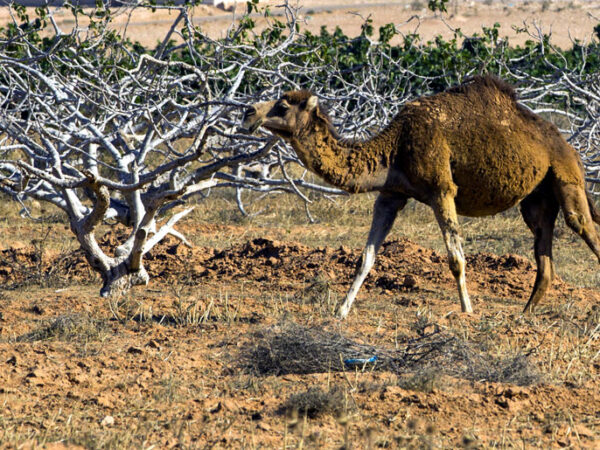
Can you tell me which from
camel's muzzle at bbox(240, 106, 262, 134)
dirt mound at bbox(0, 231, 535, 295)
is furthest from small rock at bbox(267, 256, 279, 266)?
camel's muzzle at bbox(240, 106, 262, 134)

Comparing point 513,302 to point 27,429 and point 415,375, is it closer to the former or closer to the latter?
point 415,375

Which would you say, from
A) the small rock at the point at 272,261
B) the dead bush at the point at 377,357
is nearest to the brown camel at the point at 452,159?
the dead bush at the point at 377,357

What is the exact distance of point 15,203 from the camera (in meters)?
16.2

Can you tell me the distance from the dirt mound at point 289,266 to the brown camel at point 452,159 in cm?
164

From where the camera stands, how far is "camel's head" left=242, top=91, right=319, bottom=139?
310 inches

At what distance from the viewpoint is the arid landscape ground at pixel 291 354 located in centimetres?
559

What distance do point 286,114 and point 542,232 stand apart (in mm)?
2987

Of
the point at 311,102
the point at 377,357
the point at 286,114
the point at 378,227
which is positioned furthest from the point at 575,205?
the point at 377,357

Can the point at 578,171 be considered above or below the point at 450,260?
above

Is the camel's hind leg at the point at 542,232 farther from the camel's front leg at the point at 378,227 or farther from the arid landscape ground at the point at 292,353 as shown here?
the camel's front leg at the point at 378,227

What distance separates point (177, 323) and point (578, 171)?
13.0 ft

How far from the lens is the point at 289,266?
37.1 feet

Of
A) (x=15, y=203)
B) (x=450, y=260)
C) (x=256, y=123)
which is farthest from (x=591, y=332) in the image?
(x=15, y=203)

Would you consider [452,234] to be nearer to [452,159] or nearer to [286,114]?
[452,159]
